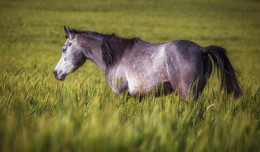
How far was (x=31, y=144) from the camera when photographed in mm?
1505

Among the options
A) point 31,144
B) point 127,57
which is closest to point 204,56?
point 127,57

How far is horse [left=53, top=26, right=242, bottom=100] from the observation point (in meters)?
3.68

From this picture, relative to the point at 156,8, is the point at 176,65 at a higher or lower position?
lower

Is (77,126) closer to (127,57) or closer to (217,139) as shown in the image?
(217,139)

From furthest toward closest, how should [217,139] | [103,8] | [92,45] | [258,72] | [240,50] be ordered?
[103,8] → [240,50] → [258,72] → [92,45] → [217,139]

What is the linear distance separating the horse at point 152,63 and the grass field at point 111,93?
23 cm

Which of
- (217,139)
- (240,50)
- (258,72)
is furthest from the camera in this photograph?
(240,50)

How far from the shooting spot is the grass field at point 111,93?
170cm

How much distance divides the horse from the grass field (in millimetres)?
234

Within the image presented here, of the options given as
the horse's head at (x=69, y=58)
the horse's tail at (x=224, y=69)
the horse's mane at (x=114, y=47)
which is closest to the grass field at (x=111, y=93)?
the horse's tail at (x=224, y=69)

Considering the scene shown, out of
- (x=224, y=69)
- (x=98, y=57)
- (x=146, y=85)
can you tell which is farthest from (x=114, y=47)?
(x=224, y=69)

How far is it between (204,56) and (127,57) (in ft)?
4.15

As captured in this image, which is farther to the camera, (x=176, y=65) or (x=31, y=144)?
(x=176, y=65)

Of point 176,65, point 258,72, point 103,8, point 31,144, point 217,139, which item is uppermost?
point 103,8
